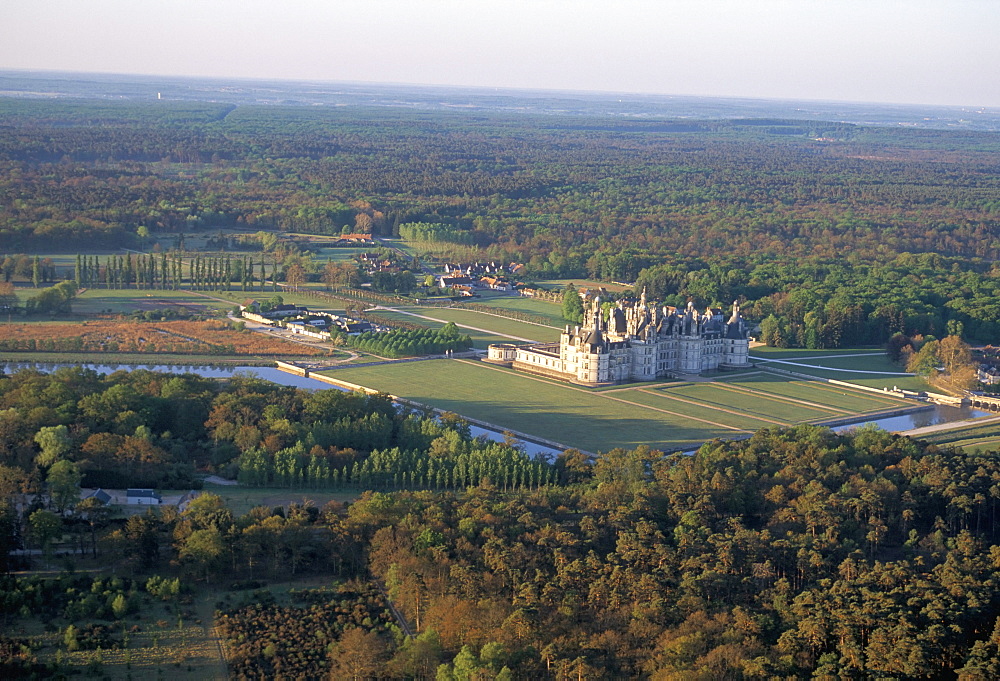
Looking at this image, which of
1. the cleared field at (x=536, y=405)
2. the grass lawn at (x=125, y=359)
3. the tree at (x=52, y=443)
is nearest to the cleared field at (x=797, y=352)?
the cleared field at (x=536, y=405)

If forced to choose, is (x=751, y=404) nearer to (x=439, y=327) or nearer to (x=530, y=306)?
(x=439, y=327)

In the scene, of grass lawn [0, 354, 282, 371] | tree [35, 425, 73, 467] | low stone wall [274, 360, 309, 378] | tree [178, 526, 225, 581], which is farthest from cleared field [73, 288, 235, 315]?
tree [178, 526, 225, 581]

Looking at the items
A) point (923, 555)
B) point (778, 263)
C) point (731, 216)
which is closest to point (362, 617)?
point (923, 555)

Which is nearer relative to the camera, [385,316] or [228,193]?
[385,316]

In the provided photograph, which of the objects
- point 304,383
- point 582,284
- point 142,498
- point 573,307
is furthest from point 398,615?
point 582,284

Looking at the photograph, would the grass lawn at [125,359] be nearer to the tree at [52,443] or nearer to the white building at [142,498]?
the tree at [52,443]

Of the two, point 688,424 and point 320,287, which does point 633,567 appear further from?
point 320,287
